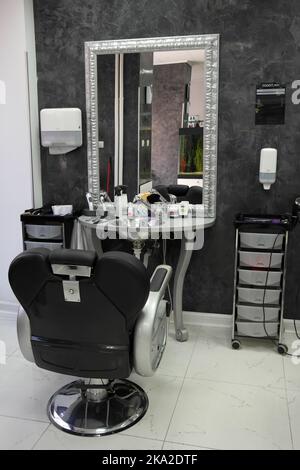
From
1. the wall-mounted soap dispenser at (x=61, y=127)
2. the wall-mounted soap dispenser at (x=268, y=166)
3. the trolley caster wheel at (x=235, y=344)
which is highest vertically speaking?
the wall-mounted soap dispenser at (x=61, y=127)

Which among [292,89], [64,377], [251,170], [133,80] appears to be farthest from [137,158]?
[64,377]

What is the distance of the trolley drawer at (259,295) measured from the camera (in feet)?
9.29

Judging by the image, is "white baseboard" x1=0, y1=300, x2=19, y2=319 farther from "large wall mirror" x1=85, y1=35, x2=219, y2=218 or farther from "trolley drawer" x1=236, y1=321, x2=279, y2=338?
"trolley drawer" x1=236, y1=321, x2=279, y2=338

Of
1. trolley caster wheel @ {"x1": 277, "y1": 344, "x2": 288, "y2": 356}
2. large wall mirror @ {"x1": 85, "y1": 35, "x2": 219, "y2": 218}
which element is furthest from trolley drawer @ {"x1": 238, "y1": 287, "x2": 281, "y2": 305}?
large wall mirror @ {"x1": 85, "y1": 35, "x2": 219, "y2": 218}

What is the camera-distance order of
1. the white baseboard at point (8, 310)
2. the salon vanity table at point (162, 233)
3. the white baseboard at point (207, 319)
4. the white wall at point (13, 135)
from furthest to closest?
the white baseboard at point (8, 310) → the white baseboard at point (207, 319) → the white wall at point (13, 135) → the salon vanity table at point (162, 233)

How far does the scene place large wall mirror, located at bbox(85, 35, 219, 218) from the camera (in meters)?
2.94

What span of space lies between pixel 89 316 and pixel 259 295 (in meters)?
1.39

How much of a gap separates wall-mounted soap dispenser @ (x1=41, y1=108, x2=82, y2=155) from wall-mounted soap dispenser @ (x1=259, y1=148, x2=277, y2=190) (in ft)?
4.20

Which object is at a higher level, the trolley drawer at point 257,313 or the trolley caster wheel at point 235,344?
the trolley drawer at point 257,313

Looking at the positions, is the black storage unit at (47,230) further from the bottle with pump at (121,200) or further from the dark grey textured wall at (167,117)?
the dark grey textured wall at (167,117)

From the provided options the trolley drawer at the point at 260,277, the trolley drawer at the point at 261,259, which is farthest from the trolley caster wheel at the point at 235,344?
the trolley drawer at the point at 261,259

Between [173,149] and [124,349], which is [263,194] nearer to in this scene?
[173,149]

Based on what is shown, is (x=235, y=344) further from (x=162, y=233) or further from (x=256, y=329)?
(x=162, y=233)

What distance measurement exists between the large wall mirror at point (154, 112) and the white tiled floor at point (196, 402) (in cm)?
99
